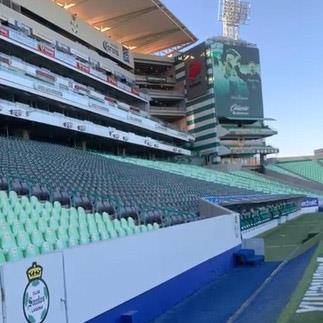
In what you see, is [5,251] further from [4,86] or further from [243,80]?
[243,80]

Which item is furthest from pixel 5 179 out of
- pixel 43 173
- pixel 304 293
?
pixel 304 293

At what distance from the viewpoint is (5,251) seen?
543cm

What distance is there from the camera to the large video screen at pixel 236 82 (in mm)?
52500

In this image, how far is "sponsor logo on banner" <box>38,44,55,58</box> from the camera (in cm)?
3219

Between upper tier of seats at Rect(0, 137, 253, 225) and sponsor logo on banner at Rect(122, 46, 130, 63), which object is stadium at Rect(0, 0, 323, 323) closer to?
upper tier of seats at Rect(0, 137, 253, 225)

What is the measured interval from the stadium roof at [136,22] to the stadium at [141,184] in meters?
0.19

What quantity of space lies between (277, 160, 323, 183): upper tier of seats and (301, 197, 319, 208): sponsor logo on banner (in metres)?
12.9

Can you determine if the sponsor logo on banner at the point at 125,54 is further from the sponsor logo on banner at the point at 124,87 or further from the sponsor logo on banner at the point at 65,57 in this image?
the sponsor logo on banner at the point at 65,57

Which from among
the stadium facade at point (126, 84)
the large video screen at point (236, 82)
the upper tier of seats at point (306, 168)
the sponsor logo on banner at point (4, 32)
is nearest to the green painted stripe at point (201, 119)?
the stadium facade at point (126, 84)

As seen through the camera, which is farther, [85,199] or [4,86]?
[4,86]

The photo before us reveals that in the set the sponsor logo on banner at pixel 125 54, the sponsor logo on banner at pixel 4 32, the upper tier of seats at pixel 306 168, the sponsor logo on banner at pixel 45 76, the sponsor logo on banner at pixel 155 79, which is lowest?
the upper tier of seats at pixel 306 168

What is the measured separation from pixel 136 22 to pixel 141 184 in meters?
32.6

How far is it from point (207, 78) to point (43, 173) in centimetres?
3980

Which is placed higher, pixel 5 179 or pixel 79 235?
pixel 5 179
